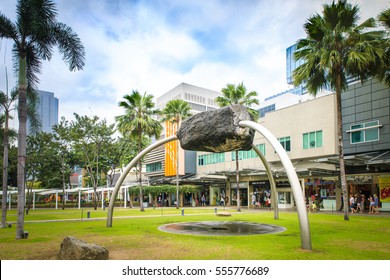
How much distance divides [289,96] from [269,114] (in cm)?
3133

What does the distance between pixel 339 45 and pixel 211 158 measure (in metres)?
31.1

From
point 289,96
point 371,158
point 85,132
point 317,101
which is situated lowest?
point 371,158

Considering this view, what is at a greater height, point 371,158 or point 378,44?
point 378,44

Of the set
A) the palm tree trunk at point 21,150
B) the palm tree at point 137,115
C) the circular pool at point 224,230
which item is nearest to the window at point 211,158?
the palm tree at point 137,115

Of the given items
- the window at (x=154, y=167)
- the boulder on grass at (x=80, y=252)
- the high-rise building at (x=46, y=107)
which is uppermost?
the high-rise building at (x=46, y=107)

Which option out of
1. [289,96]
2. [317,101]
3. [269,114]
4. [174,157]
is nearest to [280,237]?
[317,101]

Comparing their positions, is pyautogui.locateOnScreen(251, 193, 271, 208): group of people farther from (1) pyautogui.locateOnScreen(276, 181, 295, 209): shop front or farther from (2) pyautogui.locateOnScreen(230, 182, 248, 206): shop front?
(2) pyautogui.locateOnScreen(230, 182, 248, 206): shop front

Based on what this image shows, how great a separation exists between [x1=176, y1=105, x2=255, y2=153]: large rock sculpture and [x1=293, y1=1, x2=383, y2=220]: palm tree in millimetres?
9239

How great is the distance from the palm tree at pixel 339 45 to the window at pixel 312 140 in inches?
451

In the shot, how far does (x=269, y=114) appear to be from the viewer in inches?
1550

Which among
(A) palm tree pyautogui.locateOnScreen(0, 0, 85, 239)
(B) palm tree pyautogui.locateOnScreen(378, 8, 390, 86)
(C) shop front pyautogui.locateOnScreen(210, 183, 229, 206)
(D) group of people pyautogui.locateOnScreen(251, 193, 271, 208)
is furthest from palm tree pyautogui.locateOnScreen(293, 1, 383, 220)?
(C) shop front pyautogui.locateOnScreen(210, 183, 229, 206)

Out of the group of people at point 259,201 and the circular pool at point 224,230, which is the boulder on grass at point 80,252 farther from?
the group of people at point 259,201

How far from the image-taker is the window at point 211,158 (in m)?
48.6

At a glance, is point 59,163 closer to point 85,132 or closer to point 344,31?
point 85,132
